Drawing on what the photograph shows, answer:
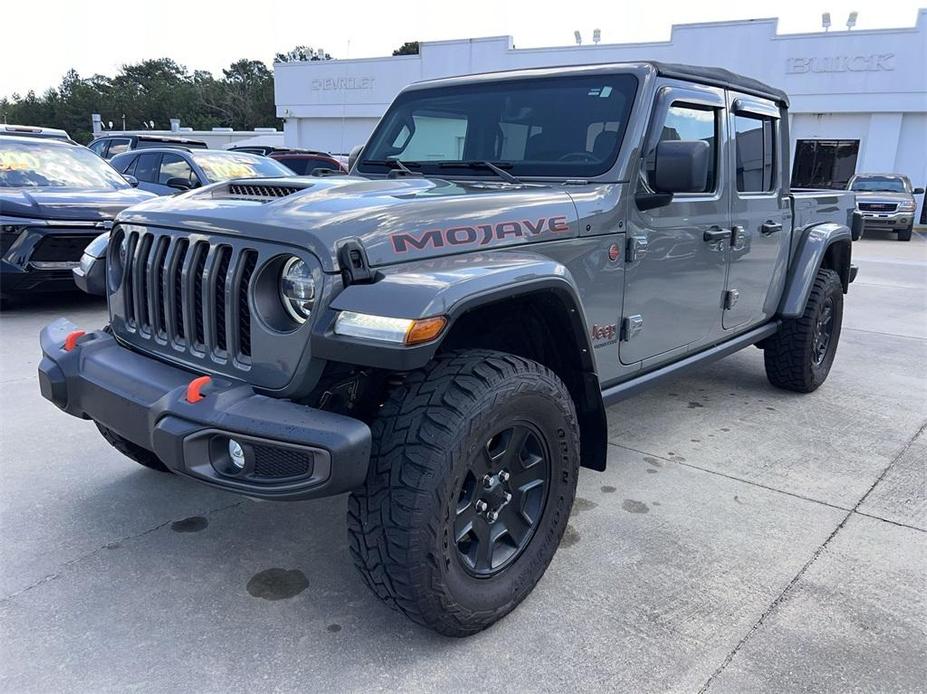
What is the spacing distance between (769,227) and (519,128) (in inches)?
70.5

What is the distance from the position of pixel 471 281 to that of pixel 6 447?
3.01 metres

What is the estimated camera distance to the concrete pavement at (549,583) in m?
2.27

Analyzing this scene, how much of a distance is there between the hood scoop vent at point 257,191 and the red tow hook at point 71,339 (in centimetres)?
74

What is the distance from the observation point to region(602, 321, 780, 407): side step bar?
328cm

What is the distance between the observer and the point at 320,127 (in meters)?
34.1

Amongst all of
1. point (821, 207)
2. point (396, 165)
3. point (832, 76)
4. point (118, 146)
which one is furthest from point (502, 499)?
point (832, 76)

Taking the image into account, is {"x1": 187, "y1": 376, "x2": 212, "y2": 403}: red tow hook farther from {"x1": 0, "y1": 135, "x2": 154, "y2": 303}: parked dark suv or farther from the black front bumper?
{"x1": 0, "y1": 135, "x2": 154, "y2": 303}: parked dark suv

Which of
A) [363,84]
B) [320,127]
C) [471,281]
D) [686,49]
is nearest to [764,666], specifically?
[471,281]

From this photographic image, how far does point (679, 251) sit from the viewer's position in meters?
3.48

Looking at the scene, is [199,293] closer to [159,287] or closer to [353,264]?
[159,287]

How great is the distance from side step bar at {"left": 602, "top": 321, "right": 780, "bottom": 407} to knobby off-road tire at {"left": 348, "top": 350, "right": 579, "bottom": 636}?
2.26 feet

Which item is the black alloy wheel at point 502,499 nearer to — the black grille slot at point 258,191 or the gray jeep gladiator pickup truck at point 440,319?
the gray jeep gladiator pickup truck at point 440,319

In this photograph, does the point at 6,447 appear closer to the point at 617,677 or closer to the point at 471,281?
the point at 471,281

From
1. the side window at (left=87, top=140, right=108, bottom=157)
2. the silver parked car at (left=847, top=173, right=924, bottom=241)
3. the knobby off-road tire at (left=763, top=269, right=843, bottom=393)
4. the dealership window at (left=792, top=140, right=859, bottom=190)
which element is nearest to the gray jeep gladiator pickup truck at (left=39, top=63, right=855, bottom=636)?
the knobby off-road tire at (left=763, top=269, right=843, bottom=393)
